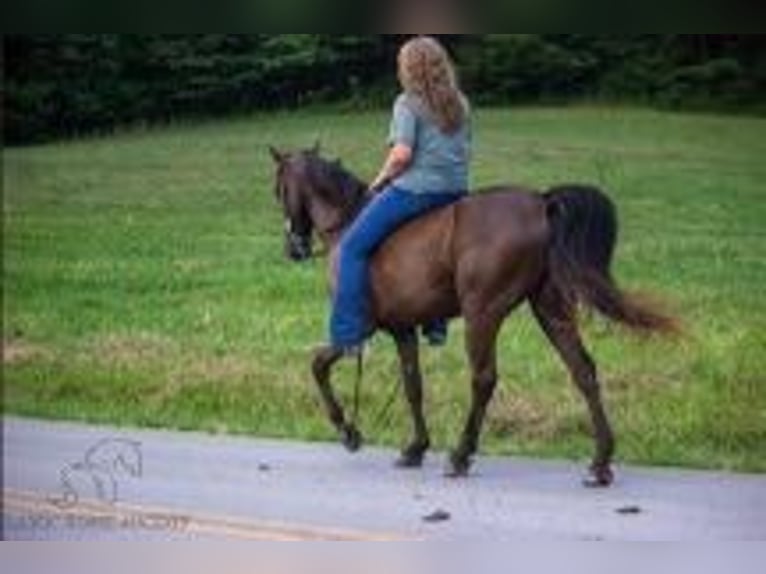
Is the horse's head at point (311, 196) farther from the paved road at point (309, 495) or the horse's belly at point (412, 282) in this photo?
the paved road at point (309, 495)

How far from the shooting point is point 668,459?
6984mm

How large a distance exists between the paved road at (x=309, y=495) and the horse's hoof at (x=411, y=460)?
0.04 m

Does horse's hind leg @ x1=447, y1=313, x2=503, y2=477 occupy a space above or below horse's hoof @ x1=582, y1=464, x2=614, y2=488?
above

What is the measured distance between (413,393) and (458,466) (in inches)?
11.4

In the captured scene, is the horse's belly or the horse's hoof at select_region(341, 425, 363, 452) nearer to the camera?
the horse's belly

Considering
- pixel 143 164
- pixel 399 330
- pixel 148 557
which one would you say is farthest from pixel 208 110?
pixel 148 557

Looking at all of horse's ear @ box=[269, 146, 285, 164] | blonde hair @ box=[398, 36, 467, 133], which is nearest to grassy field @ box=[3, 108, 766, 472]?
horse's ear @ box=[269, 146, 285, 164]

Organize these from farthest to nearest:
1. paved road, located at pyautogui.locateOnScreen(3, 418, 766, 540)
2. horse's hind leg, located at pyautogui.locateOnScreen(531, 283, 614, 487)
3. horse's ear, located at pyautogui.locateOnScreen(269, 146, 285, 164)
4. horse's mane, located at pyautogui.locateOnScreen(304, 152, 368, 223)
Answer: horse's ear, located at pyautogui.locateOnScreen(269, 146, 285, 164) < horse's mane, located at pyautogui.locateOnScreen(304, 152, 368, 223) < horse's hind leg, located at pyautogui.locateOnScreen(531, 283, 614, 487) < paved road, located at pyautogui.locateOnScreen(3, 418, 766, 540)

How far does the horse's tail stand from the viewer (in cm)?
667

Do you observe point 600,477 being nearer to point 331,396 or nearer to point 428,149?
point 331,396

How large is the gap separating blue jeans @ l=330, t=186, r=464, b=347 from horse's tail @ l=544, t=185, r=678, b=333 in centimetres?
36

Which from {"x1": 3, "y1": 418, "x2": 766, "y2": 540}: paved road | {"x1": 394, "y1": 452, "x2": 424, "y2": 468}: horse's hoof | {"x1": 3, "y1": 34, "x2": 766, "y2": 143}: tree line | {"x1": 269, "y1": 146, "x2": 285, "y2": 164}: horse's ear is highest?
{"x1": 3, "y1": 34, "x2": 766, "y2": 143}: tree line

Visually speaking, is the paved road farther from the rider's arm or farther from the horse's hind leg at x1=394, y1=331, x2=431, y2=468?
the rider's arm

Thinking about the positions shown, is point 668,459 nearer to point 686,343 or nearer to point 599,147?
point 686,343
